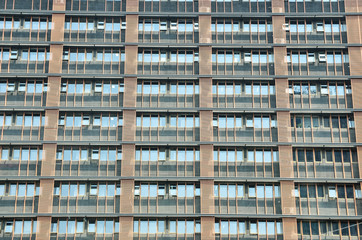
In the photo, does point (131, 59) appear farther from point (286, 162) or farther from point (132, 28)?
point (286, 162)

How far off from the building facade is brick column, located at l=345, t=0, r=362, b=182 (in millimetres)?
92

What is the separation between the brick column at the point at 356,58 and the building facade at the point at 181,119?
9 cm

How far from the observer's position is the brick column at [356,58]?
4919 centimetres

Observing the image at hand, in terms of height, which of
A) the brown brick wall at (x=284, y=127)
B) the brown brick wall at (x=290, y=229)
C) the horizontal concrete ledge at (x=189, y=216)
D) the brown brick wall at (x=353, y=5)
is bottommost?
the brown brick wall at (x=290, y=229)

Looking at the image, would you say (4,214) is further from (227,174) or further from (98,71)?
(227,174)

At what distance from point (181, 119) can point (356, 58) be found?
49.2ft

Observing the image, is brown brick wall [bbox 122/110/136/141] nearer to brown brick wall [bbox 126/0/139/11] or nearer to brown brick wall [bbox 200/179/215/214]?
brown brick wall [bbox 200/179/215/214]

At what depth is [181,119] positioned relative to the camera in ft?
164

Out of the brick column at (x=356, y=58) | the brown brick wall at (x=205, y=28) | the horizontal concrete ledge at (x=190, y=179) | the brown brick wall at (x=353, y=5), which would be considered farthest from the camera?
the brown brick wall at (x=353, y=5)

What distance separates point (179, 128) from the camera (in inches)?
1956

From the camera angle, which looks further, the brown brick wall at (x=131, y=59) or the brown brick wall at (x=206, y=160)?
the brown brick wall at (x=131, y=59)

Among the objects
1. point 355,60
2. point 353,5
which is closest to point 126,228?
point 355,60

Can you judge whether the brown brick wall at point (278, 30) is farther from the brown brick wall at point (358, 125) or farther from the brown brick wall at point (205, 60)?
the brown brick wall at point (358, 125)

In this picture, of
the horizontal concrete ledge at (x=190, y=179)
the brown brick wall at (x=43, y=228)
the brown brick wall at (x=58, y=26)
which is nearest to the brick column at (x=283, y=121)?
the horizontal concrete ledge at (x=190, y=179)
